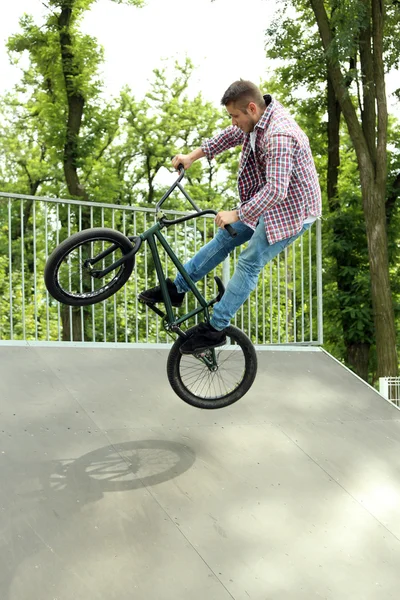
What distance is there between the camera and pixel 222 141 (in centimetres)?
501

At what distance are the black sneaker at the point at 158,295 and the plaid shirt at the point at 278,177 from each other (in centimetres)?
68

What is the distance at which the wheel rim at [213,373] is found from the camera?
492 centimetres

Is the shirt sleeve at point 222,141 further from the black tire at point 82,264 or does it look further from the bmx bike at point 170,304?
the black tire at point 82,264

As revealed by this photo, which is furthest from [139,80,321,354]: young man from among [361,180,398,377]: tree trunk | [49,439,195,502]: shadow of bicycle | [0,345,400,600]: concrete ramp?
[361,180,398,377]: tree trunk

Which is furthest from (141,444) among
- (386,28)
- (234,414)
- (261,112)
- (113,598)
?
(386,28)

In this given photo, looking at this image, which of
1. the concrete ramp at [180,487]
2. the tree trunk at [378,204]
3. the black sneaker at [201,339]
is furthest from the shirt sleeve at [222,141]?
the tree trunk at [378,204]

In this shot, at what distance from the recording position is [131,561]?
344cm

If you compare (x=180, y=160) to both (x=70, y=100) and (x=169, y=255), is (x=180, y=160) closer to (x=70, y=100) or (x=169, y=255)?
(x=169, y=255)

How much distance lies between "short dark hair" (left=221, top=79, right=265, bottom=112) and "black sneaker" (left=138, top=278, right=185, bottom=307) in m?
Result: 1.22

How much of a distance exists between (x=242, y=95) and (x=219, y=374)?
191 cm

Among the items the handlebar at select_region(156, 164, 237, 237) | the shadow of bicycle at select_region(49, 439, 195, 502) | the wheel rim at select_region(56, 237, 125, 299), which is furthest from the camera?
the wheel rim at select_region(56, 237, 125, 299)

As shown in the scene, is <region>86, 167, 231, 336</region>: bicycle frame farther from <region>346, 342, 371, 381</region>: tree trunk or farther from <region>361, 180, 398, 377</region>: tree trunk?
<region>346, 342, 371, 381</region>: tree trunk

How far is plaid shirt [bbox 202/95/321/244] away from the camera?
4234mm

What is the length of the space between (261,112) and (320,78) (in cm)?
1497
